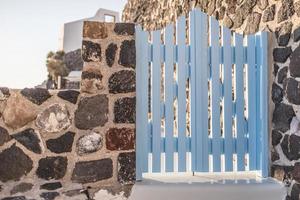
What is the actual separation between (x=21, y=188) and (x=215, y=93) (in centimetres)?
196

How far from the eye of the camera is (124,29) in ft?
12.0

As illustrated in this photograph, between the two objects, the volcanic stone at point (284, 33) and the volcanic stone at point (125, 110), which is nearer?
the volcanic stone at point (125, 110)

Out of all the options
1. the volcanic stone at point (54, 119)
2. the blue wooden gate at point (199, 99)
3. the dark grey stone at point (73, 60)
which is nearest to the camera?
the volcanic stone at point (54, 119)

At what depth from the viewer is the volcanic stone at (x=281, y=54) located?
3.77 metres

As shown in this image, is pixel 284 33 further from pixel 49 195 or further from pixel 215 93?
pixel 49 195

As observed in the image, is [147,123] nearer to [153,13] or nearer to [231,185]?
[231,185]

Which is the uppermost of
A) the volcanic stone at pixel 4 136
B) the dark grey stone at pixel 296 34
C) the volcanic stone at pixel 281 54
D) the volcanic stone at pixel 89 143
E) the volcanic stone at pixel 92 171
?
the dark grey stone at pixel 296 34

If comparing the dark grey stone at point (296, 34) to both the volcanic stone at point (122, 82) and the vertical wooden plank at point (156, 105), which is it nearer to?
the vertical wooden plank at point (156, 105)

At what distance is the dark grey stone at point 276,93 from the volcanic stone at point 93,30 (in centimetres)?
169

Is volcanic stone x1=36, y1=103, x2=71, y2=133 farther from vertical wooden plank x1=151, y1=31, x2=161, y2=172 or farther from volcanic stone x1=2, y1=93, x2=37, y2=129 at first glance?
vertical wooden plank x1=151, y1=31, x2=161, y2=172

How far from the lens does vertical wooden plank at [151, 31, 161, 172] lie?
3783mm

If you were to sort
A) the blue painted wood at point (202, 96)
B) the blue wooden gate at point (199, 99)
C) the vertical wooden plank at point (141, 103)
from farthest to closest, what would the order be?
the blue painted wood at point (202, 96) < the blue wooden gate at point (199, 99) < the vertical wooden plank at point (141, 103)

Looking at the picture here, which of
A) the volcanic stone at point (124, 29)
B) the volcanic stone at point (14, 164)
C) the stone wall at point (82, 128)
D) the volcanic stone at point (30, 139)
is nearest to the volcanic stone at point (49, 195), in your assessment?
the stone wall at point (82, 128)

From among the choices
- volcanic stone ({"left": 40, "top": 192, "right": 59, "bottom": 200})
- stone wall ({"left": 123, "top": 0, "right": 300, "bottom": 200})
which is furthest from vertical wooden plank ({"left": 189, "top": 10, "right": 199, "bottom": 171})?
volcanic stone ({"left": 40, "top": 192, "right": 59, "bottom": 200})
